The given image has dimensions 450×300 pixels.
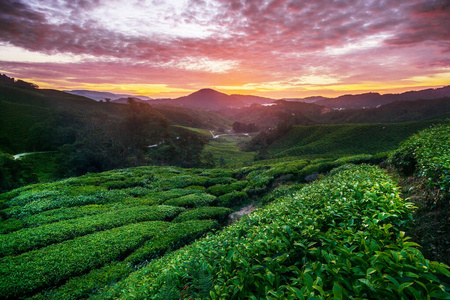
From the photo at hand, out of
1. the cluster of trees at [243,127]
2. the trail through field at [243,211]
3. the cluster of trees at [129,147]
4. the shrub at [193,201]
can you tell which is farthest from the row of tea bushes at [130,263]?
the cluster of trees at [243,127]

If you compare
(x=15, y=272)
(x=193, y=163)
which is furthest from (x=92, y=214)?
(x=193, y=163)

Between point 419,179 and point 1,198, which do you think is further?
point 1,198

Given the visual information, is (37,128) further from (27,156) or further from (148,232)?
(148,232)

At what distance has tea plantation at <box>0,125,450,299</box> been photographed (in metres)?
2.99

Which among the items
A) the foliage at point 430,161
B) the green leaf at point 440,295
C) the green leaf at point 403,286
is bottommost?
the green leaf at point 440,295

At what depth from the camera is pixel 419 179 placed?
8.27 metres

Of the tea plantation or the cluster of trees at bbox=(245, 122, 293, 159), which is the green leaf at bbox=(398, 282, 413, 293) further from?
the cluster of trees at bbox=(245, 122, 293, 159)

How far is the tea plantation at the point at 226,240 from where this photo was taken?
2990mm

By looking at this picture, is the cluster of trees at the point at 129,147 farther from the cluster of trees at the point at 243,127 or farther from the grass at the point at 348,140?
the cluster of trees at the point at 243,127

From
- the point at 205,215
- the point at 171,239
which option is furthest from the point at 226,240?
the point at 205,215

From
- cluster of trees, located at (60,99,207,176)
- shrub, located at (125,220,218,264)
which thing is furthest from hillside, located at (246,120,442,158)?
shrub, located at (125,220,218,264)

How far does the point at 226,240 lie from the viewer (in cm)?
543

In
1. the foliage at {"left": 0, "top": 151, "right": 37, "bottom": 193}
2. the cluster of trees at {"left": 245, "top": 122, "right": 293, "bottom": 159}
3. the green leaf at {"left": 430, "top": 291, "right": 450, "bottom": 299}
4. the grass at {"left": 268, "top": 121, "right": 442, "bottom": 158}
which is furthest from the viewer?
the cluster of trees at {"left": 245, "top": 122, "right": 293, "bottom": 159}

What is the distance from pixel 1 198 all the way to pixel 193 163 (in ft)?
136
